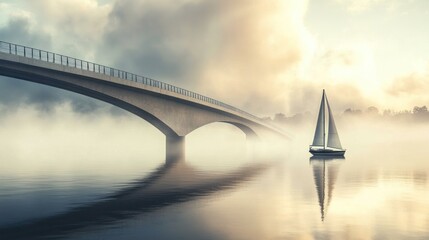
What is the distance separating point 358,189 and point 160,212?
14491 millimetres

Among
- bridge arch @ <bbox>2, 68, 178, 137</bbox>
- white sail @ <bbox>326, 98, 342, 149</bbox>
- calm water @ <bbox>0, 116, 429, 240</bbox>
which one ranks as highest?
bridge arch @ <bbox>2, 68, 178, 137</bbox>

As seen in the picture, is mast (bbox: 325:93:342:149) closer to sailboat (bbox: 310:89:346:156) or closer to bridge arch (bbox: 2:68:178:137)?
sailboat (bbox: 310:89:346:156)

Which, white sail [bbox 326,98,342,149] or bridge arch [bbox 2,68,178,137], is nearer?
bridge arch [bbox 2,68,178,137]

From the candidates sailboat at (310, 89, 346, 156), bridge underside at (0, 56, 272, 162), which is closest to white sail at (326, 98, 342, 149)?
sailboat at (310, 89, 346, 156)

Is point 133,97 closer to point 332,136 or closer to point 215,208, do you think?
point 332,136

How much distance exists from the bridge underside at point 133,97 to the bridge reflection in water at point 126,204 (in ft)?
73.5

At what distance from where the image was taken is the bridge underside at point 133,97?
4778cm

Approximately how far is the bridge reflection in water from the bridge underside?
2239 centimetres

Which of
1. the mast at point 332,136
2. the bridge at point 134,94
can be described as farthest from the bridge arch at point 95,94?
the mast at point 332,136

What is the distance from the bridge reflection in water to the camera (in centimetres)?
1559

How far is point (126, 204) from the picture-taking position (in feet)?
70.0

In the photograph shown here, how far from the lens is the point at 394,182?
31.1 m

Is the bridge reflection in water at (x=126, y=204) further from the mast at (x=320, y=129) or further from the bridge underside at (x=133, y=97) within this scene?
the mast at (x=320, y=129)

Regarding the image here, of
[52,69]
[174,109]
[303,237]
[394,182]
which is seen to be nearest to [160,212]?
[303,237]
